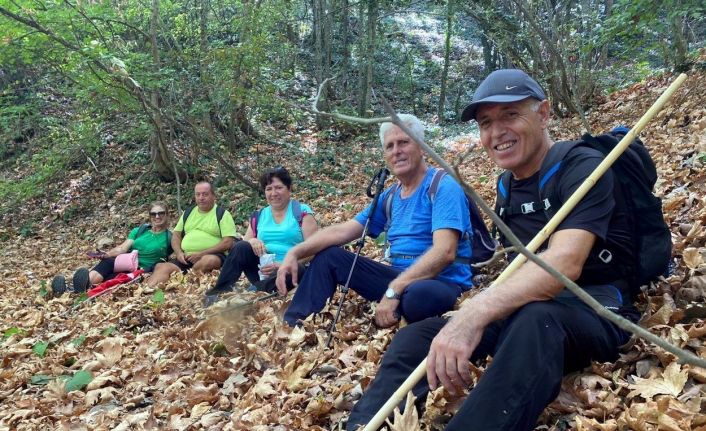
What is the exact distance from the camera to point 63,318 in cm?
687

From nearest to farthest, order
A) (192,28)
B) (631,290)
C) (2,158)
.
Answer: (631,290) → (192,28) → (2,158)

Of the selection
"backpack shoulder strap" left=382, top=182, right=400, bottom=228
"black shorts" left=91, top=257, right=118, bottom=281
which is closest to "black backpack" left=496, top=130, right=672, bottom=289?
"backpack shoulder strap" left=382, top=182, right=400, bottom=228

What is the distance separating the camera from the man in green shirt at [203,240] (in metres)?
7.68

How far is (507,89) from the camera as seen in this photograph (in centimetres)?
275

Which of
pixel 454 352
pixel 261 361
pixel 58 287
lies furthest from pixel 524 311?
pixel 58 287

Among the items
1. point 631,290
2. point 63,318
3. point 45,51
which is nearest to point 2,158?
point 45,51

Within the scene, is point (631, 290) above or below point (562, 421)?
above

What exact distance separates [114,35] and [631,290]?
1195 centimetres

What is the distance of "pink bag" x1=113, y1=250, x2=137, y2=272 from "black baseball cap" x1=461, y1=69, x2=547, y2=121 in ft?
21.1

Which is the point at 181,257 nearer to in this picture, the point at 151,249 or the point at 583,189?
the point at 151,249

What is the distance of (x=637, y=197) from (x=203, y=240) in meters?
6.22

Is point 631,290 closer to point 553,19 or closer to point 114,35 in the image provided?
point 553,19

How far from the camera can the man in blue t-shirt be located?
3742mm

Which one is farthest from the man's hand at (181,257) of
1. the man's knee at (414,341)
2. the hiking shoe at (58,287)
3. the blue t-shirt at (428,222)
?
the man's knee at (414,341)
